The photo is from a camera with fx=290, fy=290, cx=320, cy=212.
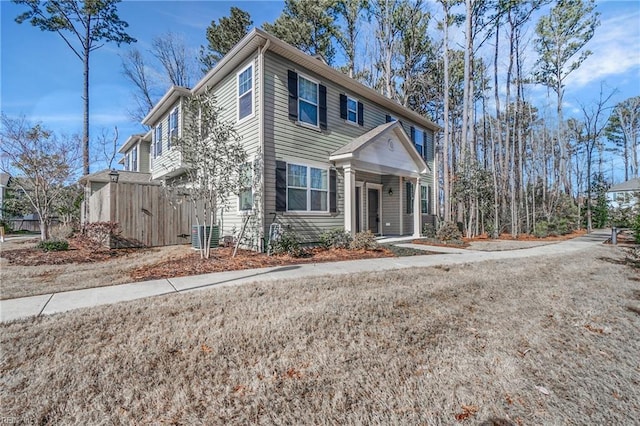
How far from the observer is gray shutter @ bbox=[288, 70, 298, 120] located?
8.62m

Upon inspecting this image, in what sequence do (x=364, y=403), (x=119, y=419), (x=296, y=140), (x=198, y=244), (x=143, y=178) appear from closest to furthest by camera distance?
(x=119, y=419) < (x=364, y=403) < (x=198, y=244) < (x=296, y=140) < (x=143, y=178)

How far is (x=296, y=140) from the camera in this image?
28.9 feet

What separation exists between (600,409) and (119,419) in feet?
10.4

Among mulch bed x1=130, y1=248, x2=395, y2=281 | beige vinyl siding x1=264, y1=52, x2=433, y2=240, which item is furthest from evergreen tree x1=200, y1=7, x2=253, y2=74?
mulch bed x1=130, y1=248, x2=395, y2=281

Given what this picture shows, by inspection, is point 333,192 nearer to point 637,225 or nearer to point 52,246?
point 637,225

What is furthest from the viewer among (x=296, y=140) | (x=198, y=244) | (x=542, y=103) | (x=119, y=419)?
(x=542, y=103)

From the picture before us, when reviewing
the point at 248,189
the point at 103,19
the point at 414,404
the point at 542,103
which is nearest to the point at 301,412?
the point at 414,404

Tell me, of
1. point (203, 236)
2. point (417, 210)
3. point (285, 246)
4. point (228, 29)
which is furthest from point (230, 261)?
point (228, 29)

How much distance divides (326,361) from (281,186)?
20.5 feet

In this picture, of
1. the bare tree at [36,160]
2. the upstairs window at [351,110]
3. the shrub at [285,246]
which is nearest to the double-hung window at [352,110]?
the upstairs window at [351,110]

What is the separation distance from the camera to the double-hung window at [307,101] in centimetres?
900

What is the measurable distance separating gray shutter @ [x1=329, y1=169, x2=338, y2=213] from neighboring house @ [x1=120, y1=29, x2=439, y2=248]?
0.03 meters

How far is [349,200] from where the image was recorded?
9.35m

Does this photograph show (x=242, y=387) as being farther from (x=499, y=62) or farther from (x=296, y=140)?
(x=499, y=62)
